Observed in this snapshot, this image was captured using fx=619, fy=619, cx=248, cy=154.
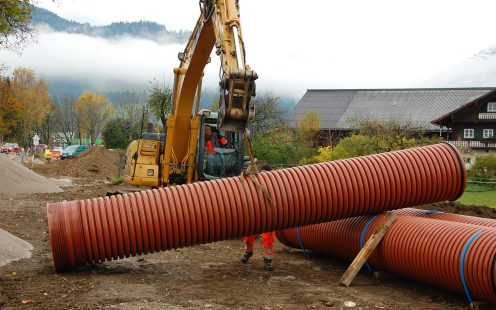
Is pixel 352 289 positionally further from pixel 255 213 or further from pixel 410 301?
pixel 255 213

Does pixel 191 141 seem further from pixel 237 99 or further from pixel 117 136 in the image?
pixel 117 136

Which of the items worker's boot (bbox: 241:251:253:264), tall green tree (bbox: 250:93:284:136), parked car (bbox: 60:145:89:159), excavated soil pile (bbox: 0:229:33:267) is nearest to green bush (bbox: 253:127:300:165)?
tall green tree (bbox: 250:93:284:136)

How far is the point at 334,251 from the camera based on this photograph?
35.1 feet

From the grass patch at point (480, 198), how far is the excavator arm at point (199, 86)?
13.0 metres

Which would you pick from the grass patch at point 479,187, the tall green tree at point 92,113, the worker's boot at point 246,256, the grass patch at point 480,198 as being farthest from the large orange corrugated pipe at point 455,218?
the tall green tree at point 92,113

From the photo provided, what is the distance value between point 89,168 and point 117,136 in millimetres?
14421

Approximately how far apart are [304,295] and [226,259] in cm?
327

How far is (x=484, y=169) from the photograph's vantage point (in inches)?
1201

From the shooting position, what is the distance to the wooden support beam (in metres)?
8.98

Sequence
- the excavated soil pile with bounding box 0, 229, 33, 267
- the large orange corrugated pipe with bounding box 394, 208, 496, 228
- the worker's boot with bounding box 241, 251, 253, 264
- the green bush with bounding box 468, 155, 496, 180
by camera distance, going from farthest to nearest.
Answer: the green bush with bounding box 468, 155, 496, 180
the worker's boot with bounding box 241, 251, 253, 264
the excavated soil pile with bounding box 0, 229, 33, 267
the large orange corrugated pipe with bounding box 394, 208, 496, 228

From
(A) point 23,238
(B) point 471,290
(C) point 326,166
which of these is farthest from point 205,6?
(B) point 471,290

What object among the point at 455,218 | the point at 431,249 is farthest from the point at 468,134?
the point at 431,249

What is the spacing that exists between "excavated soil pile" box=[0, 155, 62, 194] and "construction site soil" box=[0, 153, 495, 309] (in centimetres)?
1258

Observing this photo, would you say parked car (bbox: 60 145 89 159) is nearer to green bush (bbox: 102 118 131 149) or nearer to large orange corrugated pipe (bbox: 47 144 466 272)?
green bush (bbox: 102 118 131 149)
